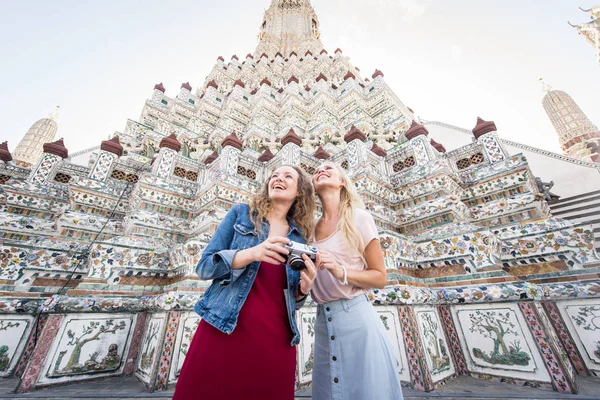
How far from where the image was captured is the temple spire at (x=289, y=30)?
23469 mm

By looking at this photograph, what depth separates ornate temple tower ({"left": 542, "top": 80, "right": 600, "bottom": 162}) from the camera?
26531 millimetres

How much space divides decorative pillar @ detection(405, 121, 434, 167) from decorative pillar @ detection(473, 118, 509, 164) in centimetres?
114

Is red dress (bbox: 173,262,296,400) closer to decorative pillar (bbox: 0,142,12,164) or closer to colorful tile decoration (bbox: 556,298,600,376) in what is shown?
colorful tile decoration (bbox: 556,298,600,376)

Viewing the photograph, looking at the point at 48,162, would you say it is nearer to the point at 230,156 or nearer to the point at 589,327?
the point at 230,156

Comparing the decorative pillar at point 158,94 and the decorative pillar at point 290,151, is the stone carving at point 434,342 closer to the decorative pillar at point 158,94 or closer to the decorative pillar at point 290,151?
the decorative pillar at point 290,151

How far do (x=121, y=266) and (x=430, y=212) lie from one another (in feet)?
18.9

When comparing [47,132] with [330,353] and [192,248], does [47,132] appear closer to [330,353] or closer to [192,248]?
[192,248]

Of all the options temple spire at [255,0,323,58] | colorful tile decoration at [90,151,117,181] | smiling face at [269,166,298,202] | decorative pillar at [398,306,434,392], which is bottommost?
decorative pillar at [398,306,434,392]

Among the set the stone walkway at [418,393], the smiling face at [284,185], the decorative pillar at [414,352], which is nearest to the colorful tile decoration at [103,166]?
the stone walkway at [418,393]

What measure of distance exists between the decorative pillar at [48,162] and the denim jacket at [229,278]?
6.80m

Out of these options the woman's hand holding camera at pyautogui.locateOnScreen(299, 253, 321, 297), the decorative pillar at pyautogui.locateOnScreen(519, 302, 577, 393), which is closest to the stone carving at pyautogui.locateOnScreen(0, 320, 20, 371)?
the woman's hand holding camera at pyautogui.locateOnScreen(299, 253, 321, 297)

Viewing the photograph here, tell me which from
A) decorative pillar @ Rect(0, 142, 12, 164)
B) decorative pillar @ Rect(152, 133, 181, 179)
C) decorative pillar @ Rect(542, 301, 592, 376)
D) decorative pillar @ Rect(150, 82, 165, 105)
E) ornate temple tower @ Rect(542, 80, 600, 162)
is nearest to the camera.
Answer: decorative pillar @ Rect(542, 301, 592, 376)

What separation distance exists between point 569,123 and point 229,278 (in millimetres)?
43895

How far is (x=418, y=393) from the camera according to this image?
2.82 m
